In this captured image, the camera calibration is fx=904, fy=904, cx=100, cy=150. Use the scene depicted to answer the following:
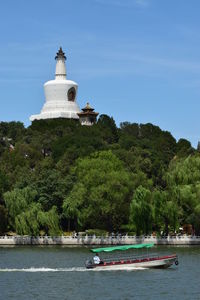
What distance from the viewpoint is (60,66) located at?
419ft

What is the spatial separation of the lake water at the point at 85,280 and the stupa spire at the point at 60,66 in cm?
6926

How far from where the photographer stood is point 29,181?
78.2 metres

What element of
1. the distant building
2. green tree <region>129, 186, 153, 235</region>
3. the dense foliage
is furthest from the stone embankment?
the distant building

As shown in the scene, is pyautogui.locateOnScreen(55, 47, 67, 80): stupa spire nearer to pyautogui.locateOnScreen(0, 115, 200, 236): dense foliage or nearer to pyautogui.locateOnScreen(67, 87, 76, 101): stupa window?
pyautogui.locateOnScreen(67, 87, 76, 101): stupa window

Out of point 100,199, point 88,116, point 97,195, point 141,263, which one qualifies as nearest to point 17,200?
point 97,195

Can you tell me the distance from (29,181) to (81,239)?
30.4 feet

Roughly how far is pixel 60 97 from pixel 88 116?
A: 751 cm

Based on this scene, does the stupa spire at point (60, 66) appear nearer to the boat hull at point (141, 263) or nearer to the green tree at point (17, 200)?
the green tree at point (17, 200)

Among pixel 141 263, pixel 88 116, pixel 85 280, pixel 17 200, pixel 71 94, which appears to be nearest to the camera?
pixel 85 280

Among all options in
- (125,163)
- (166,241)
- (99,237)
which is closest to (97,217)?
(99,237)

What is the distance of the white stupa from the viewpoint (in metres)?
124

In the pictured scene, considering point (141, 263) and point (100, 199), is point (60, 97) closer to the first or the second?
point (100, 199)

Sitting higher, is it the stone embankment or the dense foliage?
the dense foliage

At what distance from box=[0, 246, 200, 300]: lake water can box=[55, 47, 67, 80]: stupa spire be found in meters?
69.3
